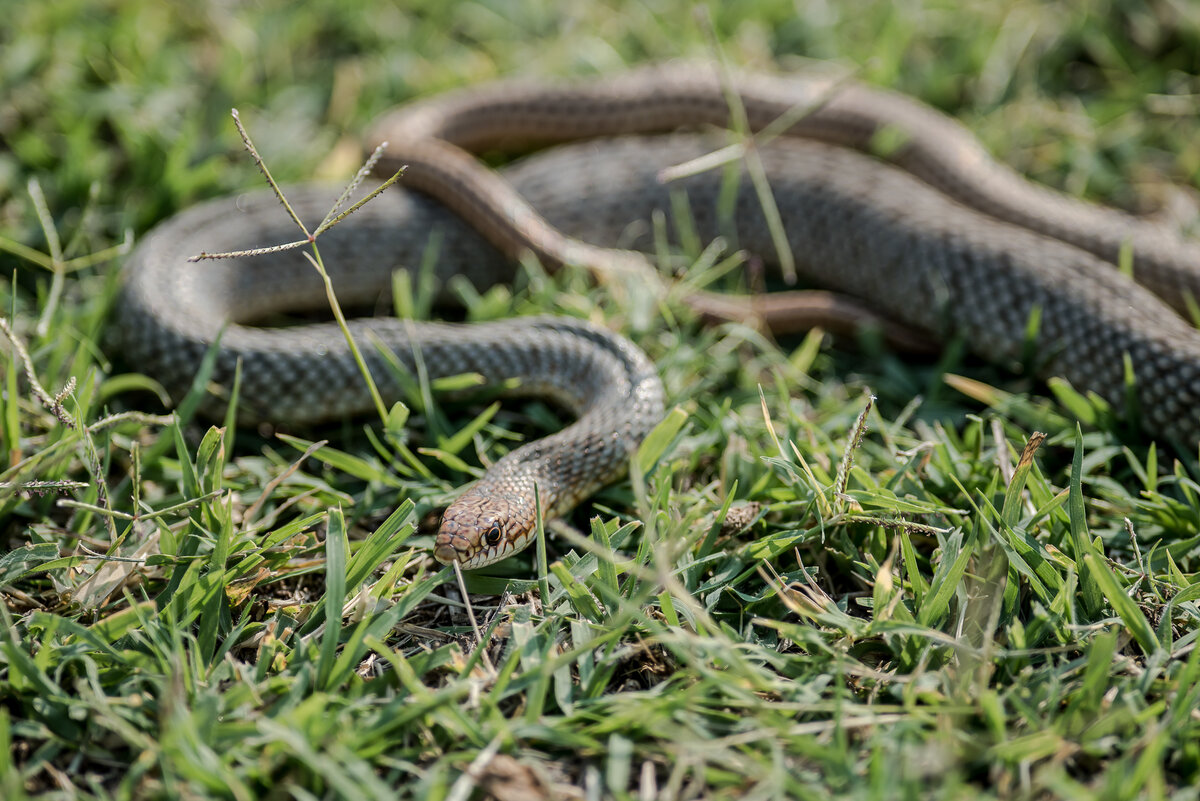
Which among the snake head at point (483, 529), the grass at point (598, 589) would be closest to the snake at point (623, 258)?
the snake head at point (483, 529)

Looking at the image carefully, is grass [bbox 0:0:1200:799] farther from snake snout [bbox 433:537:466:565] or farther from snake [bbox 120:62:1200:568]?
snake [bbox 120:62:1200:568]

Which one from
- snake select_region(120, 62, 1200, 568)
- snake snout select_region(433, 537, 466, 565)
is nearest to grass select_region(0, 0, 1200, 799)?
snake snout select_region(433, 537, 466, 565)

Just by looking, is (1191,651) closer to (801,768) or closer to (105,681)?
(801,768)

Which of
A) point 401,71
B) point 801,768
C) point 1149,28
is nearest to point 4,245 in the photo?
point 401,71

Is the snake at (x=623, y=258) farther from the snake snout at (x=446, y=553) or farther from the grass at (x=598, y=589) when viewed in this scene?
the grass at (x=598, y=589)

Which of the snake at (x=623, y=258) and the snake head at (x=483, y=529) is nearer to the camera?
the snake head at (x=483, y=529)

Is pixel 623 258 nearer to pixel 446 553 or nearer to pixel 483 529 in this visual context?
pixel 483 529

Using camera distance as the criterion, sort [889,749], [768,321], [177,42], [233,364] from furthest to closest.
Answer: [177,42] < [768,321] < [233,364] < [889,749]

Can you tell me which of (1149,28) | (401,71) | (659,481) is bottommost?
(659,481)
